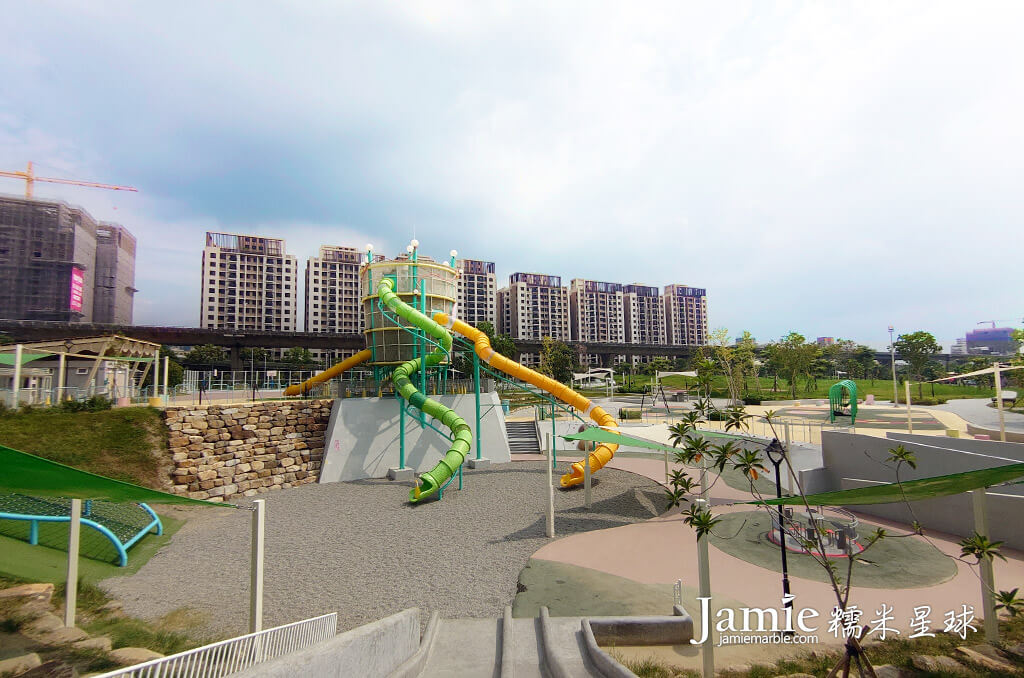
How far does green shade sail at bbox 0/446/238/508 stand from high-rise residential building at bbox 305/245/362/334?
109 meters

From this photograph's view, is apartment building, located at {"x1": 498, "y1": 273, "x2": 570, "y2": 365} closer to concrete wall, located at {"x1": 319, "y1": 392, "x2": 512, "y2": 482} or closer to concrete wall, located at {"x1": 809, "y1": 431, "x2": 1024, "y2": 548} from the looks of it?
concrete wall, located at {"x1": 319, "y1": 392, "x2": 512, "y2": 482}

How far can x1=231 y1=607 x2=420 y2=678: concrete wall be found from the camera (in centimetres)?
351

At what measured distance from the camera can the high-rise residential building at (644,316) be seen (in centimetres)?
14175

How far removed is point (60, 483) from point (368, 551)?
25.0 ft

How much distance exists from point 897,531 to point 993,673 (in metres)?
8.83

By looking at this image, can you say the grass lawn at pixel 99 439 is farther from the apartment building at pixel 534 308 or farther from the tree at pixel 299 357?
the apartment building at pixel 534 308

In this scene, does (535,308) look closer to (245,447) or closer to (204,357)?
(204,357)

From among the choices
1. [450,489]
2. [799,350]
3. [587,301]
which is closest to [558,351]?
[799,350]

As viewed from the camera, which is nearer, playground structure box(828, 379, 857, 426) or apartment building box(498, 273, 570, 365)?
playground structure box(828, 379, 857, 426)

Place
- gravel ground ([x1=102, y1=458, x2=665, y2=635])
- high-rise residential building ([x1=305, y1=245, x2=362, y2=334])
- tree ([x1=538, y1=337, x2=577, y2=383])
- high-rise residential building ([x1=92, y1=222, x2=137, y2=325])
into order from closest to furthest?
gravel ground ([x1=102, y1=458, x2=665, y2=635]) < tree ([x1=538, y1=337, x2=577, y2=383]) < high-rise residential building ([x1=92, y1=222, x2=137, y2=325]) < high-rise residential building ([x1=305, y1=245, x2=362, y2=334])

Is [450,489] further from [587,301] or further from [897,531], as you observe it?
[587,301]

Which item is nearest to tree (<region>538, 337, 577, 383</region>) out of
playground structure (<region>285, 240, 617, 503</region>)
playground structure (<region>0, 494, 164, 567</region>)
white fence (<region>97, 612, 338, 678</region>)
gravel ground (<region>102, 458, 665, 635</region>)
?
playground structure (<region>285, 240, 617, 503</region>)

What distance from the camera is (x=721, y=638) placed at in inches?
281

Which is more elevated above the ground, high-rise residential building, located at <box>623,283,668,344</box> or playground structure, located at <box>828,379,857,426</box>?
high-rise residential building, located at <box>623,283,668,344</box>
